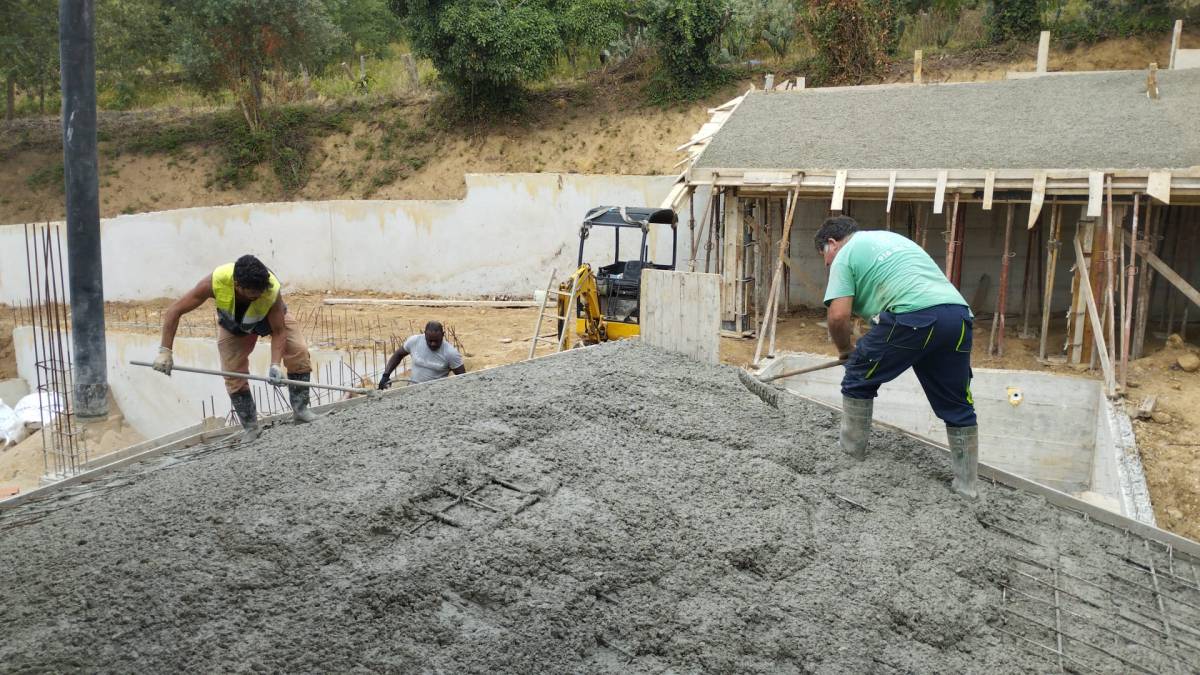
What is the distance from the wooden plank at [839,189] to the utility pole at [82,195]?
6.24 metres

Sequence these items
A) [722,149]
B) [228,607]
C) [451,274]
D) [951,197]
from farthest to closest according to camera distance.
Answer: [451,274] < [722,149] < [951,197] < [228,607]

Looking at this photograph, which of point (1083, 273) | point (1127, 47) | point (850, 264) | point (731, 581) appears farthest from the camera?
point (1127, 47)

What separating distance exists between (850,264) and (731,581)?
1749mm

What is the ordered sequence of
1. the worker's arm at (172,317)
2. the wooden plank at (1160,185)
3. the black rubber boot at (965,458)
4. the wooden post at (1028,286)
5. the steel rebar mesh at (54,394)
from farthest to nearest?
the wooden post at (1028,286) < the wooden plank at (1160,185) < the steel rebar mesh at (54,394) < the worker's arm at (172,317) < the black rubber boot at (965,458)

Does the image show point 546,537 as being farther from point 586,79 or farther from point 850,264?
point 586,79

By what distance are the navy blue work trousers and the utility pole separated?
12.1 feet

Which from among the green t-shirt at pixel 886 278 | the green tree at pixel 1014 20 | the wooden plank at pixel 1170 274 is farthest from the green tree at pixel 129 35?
the green t-shirt at pixel 886 278

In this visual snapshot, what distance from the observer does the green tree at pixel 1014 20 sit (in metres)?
16.3

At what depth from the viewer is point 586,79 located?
1864cm

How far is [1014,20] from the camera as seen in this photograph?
16.4 m

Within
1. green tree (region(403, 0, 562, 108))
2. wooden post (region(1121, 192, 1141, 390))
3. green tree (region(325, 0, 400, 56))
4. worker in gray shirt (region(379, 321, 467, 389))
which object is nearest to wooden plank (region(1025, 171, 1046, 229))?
wooden post (region(1121, 192, 1141, 390))

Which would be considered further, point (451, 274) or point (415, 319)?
point (451, 274)

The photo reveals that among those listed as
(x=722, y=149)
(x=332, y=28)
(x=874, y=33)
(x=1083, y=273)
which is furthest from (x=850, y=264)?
(x=332, y=28)

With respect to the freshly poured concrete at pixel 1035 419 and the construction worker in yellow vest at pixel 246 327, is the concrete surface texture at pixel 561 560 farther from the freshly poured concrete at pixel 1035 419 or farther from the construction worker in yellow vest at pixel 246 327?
the freshly poured concrete at pixel 1035 419
